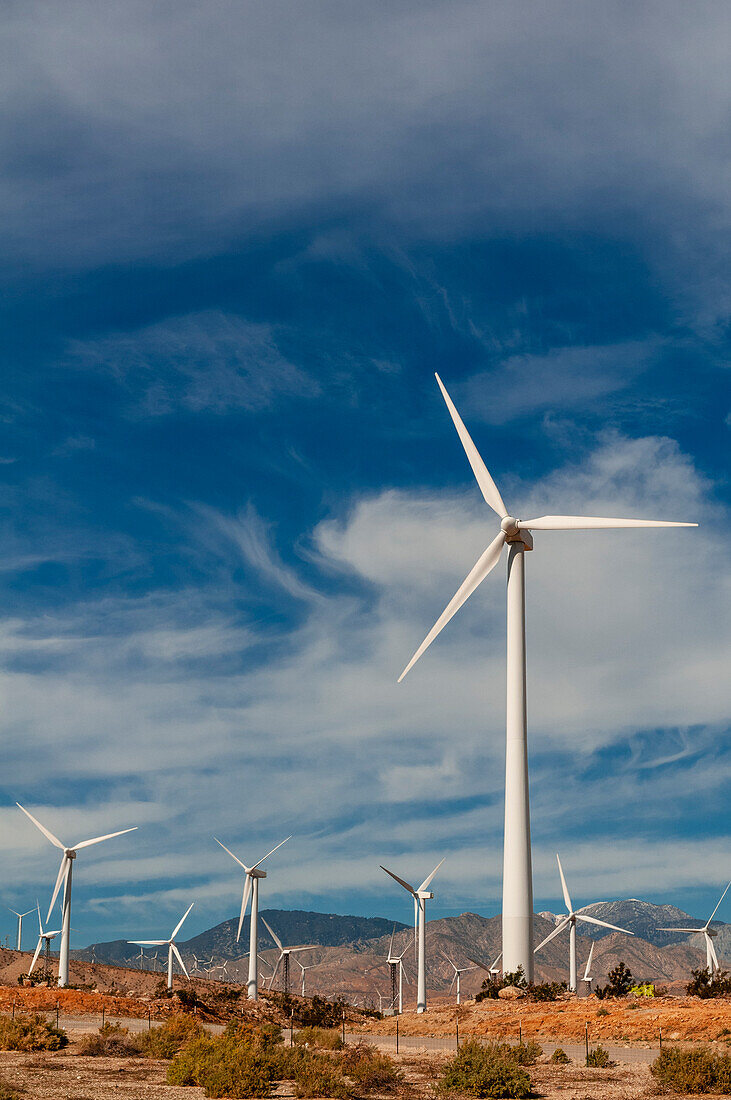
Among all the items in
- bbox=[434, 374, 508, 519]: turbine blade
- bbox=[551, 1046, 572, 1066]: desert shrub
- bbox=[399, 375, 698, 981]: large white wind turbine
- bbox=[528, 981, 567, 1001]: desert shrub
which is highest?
bbox=[434, 374, 508, 519]: turbine blade

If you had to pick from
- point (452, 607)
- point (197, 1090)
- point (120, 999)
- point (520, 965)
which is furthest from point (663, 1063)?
point (120, 999)

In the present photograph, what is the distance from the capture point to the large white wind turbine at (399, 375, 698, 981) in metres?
64.6

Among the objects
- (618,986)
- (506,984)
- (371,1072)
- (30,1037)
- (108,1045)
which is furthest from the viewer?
(618,986)

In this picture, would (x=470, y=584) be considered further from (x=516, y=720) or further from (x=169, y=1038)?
(x=169, y=1038)

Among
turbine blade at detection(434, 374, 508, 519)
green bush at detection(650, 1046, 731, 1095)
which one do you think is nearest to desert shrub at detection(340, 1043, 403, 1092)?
green bush at detection(650, 1046, 731, 1095)

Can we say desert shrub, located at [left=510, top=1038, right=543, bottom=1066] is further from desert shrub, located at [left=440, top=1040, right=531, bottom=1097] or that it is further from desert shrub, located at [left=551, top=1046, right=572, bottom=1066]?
desert shrub, located at [left=440, top=1040, right=531, bottom=1097]

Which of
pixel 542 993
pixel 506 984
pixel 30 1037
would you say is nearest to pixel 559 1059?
pixel 542 993

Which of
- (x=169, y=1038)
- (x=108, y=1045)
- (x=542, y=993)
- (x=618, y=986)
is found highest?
(x=618, y=986)

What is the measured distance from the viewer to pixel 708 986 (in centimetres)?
6962

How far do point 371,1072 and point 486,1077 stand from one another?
4.27 m

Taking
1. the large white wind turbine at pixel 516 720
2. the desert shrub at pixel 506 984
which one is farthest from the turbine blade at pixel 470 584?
the desert shrub at pixel 506 984

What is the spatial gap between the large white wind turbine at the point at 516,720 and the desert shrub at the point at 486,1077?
25858mm

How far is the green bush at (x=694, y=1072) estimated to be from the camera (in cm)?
3719

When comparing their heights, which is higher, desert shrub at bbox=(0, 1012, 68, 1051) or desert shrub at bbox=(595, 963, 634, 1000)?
desert shrub at bbox=(595, 963, 634, 1000)
